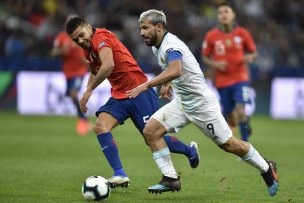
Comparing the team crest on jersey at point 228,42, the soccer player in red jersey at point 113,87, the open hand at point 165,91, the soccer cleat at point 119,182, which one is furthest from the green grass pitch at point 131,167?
the team crest on jersey at point 228,42

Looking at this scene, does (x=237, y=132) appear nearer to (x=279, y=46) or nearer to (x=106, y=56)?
(x=279, y=46)

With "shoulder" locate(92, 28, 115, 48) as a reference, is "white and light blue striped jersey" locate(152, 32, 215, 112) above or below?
below

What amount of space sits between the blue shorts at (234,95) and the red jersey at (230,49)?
0.08 meters

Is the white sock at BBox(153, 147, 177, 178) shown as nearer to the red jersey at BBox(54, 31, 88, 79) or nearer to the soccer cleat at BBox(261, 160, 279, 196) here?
the soccer cleat at BBox(261, 160, 279, 196)

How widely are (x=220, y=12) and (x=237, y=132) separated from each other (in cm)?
534

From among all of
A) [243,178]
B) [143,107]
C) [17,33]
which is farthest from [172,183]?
[17,33]

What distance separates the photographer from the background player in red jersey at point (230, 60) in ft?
42.9

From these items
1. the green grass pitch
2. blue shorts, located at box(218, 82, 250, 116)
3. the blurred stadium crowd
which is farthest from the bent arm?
the blurred stadium crowd

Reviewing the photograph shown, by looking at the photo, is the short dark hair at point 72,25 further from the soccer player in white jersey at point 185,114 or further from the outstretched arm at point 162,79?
the outstretched arm at point 162,79

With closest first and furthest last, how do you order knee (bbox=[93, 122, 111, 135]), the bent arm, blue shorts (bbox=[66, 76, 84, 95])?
the bent arm < knee (bbox=[93, 122, 111, 135]) < blue shorts (bbox=[66, 76, 84, 95])

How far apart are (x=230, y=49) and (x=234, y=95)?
2.77 feet

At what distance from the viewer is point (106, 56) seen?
8242 millimetres

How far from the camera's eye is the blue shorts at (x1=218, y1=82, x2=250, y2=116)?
1302 centimetres

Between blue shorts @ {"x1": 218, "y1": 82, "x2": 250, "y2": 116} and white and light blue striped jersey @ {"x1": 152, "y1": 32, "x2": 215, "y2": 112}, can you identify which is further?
blue shorts @ {"x1": 218, "y1": 82, "x2": 250, "y2": 116}
